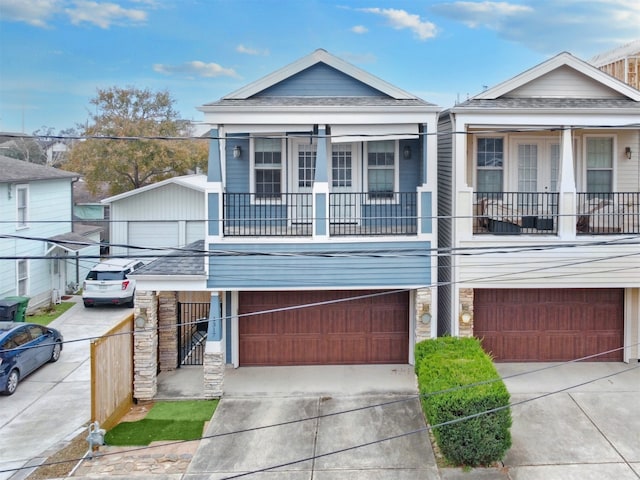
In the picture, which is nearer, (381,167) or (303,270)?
(303,270)

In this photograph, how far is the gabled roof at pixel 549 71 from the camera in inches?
532

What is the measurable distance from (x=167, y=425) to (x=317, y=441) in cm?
281

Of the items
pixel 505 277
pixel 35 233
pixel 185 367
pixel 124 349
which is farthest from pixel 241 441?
pixel 35 233

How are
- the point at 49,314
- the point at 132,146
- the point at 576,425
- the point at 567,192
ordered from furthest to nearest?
the point at 132,146, the point at 49,314, the point at 567,192, the point at 576,425

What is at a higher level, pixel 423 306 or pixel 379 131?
pixel 379 131

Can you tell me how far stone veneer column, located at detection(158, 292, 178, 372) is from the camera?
44.7 ft

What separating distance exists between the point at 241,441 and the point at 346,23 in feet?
106

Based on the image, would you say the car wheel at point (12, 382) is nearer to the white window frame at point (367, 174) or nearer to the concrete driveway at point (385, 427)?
the concrete driveway at point (385, 427)

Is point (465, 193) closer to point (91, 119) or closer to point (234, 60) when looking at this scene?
point (91, 119)

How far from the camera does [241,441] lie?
1042 centimetres

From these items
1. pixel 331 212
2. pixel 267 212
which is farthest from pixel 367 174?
pixel 267 212

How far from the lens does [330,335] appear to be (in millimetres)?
14117

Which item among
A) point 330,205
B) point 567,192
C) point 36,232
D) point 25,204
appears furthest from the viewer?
point 36,232

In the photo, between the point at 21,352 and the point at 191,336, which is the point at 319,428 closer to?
the point at 191,336
